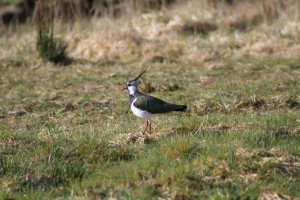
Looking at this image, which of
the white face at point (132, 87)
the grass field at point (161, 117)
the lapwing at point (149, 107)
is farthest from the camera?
the white face at point (132, 87)

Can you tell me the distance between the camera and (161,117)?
8.93 metres

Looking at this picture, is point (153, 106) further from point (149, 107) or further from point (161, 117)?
point (161, 117)

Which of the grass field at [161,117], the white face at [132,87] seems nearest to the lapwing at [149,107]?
the grass field at [161,117]

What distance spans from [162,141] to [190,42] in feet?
26.0

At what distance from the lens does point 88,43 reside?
14.8 metres

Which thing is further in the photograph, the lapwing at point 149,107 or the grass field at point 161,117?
the lapwing at point 149,107

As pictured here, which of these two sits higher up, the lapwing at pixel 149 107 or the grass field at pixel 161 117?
the lapwing at pixel 149 107

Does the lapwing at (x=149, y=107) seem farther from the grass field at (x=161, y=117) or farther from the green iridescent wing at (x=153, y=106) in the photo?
the grass field at (x=161, y=117)

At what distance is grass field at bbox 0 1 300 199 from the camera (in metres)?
5.92

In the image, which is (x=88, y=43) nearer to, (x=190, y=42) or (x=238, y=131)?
(x=190, y=42)

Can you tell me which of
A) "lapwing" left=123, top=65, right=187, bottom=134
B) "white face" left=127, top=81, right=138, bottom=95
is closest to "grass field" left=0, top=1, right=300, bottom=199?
"lapwing" left=123, top=65, right=187, bottom=134

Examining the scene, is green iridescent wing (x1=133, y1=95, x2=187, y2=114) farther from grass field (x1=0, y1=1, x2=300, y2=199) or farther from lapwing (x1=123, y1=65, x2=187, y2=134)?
grass field (x1=0, y1=1, x2=300, y2=199)

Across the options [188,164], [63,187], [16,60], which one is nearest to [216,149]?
[188,164]

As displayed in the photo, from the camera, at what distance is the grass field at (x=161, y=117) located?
592cm
